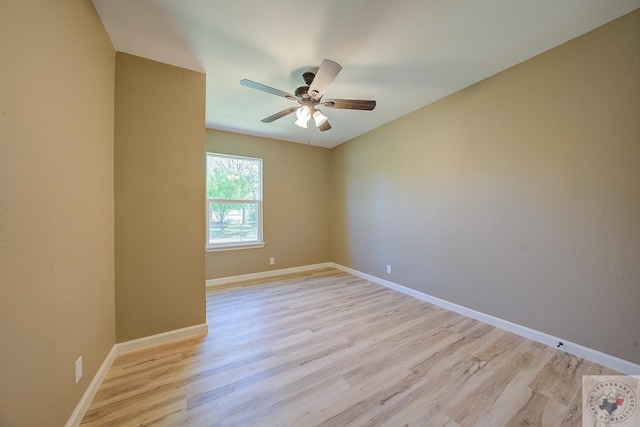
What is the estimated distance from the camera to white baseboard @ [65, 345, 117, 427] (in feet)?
3.91

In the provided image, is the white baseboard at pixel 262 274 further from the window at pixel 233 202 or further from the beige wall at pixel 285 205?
the window at pixel 233 202

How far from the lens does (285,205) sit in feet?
14.0

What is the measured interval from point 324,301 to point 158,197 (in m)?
2.21

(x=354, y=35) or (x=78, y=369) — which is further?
(x=354, y=35)

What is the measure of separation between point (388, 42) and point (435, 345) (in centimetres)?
262

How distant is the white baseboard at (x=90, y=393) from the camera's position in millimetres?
1191

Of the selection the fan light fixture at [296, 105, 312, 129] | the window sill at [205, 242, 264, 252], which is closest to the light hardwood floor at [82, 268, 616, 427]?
the window sill at [205, 242, 264, 252]

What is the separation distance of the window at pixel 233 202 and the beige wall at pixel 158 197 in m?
1.56

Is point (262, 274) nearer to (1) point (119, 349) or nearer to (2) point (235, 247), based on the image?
(2) point (235, 247)

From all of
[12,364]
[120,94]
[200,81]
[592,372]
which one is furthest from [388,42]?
[592,372]

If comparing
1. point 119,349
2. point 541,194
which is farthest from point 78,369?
point 541,194

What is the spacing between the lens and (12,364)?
32.3 inches

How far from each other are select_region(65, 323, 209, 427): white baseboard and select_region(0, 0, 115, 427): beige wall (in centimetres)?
6

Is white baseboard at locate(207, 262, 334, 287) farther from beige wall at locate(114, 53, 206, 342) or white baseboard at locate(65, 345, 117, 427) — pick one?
white baseboard at locate(65, 345, 117, 427)
